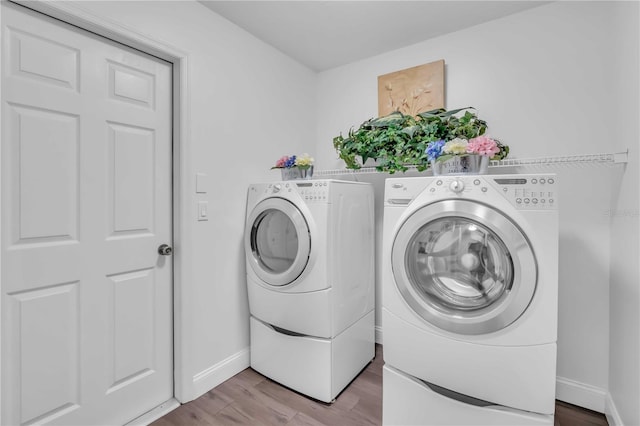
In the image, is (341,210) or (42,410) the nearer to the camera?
(42,410)

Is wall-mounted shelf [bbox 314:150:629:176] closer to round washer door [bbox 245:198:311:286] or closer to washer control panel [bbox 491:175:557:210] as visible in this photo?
washer control panel [bbox 491:175:557:210]

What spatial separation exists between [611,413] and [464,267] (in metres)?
1.15

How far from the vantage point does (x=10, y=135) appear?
1252 millimetres

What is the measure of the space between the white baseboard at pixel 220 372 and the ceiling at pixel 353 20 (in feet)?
7.23

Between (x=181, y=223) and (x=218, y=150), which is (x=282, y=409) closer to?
(x=181, y=223)

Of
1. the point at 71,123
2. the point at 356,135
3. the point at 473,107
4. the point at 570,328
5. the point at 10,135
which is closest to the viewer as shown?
the point at 10,135

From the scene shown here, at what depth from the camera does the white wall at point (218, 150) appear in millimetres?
1784

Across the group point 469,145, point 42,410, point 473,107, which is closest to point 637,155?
point 469,145

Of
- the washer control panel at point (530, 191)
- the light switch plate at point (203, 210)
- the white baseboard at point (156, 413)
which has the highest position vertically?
the washer control panel at point (530, 191)

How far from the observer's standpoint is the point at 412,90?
230 centimetres

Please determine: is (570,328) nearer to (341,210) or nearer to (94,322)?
(341,210)

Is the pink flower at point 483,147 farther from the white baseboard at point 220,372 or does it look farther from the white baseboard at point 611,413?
the white baseboard at point 220,372

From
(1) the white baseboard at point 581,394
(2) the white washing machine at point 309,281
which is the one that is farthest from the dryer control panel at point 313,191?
(1) the white baseboard at point 581,394

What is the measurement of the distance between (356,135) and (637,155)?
1.55m
